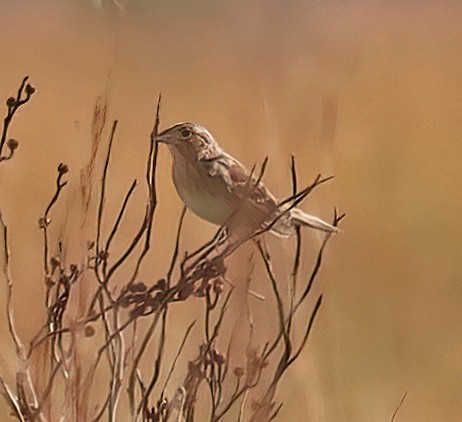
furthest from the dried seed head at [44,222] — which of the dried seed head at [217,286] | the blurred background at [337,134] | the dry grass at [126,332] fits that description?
the blurred background at [337,134]

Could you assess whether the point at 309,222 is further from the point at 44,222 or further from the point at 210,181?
the point at 44,222

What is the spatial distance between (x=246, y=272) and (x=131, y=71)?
0.47 m

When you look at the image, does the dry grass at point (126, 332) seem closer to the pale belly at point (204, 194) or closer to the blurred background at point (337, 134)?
the pale belly at point (204, 194)

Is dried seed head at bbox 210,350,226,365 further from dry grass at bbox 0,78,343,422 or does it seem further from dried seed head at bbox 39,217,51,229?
dried seed head at bbox 39,217,51,229

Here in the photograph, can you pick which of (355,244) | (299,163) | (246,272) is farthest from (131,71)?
(246,272)

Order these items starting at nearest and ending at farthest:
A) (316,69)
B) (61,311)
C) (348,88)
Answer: (61,311)
(316,69)
(348,88)

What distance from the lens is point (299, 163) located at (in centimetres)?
116

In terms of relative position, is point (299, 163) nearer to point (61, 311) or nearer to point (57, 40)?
point (57, 40)

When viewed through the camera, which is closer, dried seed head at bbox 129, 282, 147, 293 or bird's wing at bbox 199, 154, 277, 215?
dried seed head at bbox 129, 282, 147, 293

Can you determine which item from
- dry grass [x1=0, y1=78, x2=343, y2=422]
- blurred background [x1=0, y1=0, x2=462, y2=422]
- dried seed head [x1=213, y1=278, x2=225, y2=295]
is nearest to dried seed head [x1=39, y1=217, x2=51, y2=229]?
dry grass [x1=0, y1=78, x2=343, y2=422]

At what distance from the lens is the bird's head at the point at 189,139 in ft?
2.56

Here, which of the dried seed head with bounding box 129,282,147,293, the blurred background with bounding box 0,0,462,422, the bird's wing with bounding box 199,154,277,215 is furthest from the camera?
the blurred background with bounding box 0,0,462,422

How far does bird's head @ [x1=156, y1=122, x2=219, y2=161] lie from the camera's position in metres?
0.78

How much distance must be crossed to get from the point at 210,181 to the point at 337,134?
0.46 m
